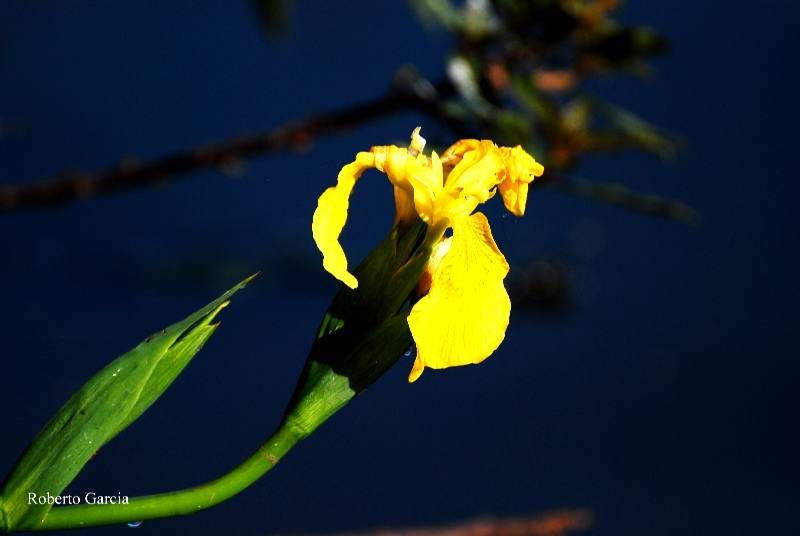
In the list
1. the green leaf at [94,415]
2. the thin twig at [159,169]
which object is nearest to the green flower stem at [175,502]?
the green leaf at [94,415]

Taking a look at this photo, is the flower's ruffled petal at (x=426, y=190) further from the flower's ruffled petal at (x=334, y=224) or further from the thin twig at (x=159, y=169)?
the thin twig at (x=159, y=169)

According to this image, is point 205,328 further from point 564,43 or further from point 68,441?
point 564,43

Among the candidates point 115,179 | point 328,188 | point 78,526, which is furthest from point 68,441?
point 115,179

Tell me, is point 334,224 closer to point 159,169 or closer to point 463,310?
point 463,310

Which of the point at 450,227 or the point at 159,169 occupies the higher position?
the point at 159,169

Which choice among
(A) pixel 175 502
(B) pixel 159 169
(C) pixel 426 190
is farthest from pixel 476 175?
(B) pixel 159 169

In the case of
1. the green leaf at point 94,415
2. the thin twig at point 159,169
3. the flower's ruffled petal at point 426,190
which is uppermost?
the thin twig at point 159,169
